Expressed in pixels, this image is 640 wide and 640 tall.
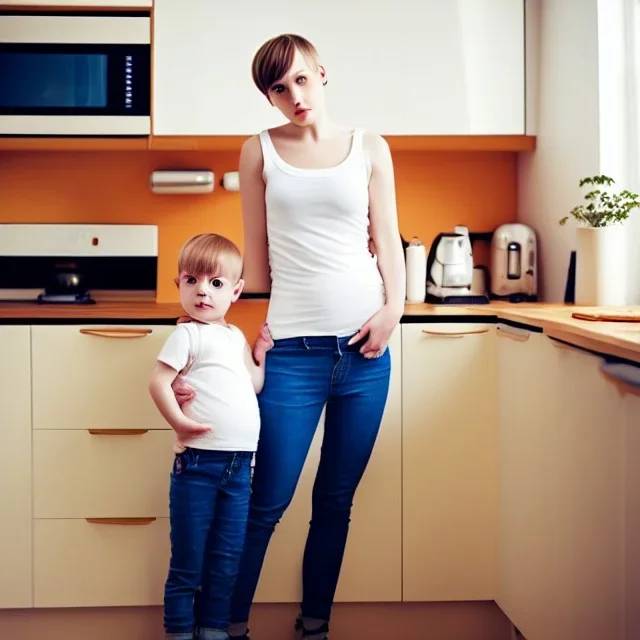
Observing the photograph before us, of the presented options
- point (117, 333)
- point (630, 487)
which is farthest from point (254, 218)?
point (630, 487)

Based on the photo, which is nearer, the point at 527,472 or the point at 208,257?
the point at 208,257

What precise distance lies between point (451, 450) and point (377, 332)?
0.55m

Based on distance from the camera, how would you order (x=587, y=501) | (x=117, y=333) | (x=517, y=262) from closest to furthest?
(x=587, y=501) < (x=117, y=333) < (x=517, y=262)

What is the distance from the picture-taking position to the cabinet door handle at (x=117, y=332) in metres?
2.41

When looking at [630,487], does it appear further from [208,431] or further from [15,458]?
[15,458]

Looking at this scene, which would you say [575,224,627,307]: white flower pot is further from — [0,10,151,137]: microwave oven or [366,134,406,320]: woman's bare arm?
[0,10,151,137]: microwave oven

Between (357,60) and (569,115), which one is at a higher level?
(357,60)

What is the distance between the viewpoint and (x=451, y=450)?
248 cm

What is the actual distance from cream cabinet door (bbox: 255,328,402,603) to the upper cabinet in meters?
1.23

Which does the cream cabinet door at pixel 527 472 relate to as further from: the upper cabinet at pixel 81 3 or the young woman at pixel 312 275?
the upper cabinet at pixel 81 3

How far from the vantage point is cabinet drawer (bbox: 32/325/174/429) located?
243cm

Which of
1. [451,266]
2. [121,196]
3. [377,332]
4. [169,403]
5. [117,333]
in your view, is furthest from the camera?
[121,196]

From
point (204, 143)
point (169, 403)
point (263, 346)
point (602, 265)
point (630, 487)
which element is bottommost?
point (630, 487)

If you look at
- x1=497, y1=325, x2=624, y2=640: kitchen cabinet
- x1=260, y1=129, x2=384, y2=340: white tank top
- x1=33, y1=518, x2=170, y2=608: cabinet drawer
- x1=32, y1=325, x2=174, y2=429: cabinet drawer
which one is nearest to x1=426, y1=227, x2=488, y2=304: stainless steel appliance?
x1=497, y1=325, x2=624, y2=640: kitchen cabinet
